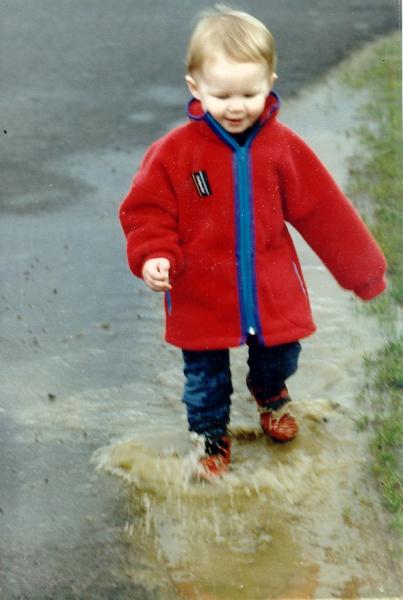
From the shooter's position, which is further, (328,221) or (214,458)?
(214,458)

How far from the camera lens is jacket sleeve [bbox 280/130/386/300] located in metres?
3.03

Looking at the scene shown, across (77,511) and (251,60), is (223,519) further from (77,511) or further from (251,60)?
(251,60)

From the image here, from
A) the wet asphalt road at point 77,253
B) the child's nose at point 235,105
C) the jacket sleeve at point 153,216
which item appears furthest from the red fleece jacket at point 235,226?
the wet asphalt road at point 77,253

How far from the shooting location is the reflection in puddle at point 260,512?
2777mm

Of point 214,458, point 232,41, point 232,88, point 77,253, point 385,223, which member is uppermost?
point 232,41

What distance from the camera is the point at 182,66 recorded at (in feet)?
26.8

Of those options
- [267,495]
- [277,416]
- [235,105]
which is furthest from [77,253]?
[235,105]

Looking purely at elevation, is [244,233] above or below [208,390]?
above

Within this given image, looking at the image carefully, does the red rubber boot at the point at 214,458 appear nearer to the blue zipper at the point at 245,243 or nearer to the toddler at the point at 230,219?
the toddler at the point at 230,219

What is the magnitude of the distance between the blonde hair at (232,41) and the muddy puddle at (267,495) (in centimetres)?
119

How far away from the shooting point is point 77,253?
5027 mm

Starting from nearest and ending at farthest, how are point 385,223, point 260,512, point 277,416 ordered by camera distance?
point 260,512, point 277,416, point 385,223

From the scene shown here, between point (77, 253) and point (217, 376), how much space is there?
1974mm

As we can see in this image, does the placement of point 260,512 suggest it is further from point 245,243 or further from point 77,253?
point 77,253
